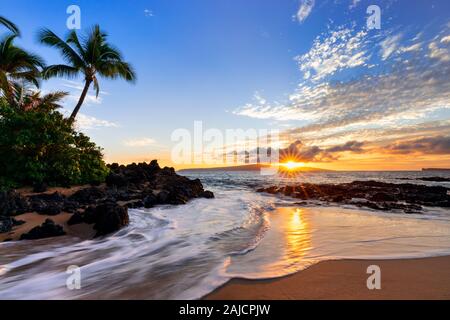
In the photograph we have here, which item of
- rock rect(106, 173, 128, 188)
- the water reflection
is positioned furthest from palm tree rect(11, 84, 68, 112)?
the water reflection

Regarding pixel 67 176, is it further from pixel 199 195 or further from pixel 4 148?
pixel 199 195

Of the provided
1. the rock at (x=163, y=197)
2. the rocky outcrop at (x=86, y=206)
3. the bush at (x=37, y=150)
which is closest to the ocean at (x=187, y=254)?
the rocky outcrop at (x=86, y=206)

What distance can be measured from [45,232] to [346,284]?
7185 millimetres

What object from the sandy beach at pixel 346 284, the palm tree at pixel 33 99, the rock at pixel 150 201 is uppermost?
the palm tree at pixel 33 99

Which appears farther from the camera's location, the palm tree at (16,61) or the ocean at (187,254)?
the palm tree at (16,61)

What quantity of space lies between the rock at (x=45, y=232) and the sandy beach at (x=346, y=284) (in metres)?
5.50

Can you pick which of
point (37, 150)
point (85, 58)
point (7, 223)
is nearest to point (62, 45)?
point (85, 58)

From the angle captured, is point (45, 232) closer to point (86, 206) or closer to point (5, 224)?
point (5, 224)

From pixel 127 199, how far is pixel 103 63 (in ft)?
39.9

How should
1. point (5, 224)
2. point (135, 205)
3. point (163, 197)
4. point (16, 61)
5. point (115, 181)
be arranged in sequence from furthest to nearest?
1. point (16, 61)
2. point (115, 181)
3. point (163, 197)
4. point (135, 205)
5. point (5, 224)

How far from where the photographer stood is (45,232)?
640 centimetres

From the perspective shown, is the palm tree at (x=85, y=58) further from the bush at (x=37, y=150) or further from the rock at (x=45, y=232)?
the rock at (x=45, y=232)

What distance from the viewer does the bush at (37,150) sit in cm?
1146
